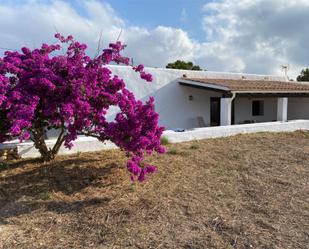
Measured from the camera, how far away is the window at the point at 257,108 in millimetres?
19308

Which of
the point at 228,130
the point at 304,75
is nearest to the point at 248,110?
the point at 228,130

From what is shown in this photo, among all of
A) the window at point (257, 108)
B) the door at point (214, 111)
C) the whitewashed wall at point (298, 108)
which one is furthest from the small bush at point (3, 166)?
the whitewashed wall at point (298, 108)

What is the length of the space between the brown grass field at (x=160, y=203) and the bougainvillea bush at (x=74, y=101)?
2.45 ft

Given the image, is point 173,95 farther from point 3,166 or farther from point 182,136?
point 3,166

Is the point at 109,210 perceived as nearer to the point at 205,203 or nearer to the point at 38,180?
the point at 205,203

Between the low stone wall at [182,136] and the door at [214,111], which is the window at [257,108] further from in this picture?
the low stone wall at [182,136]

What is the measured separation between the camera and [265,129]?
1275 cm

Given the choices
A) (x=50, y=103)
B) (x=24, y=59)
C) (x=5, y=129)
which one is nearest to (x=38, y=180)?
(x=5, y=129)

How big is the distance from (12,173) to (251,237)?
15.6 ft

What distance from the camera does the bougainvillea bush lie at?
5.40 metres

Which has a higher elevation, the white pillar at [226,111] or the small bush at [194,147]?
the white pillar at [226,111]

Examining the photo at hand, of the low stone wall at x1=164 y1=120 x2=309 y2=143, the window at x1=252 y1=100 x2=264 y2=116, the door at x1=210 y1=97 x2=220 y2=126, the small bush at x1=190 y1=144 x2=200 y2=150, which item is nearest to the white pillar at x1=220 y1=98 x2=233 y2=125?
the low stone wall at x1=164 y1=120 x2=309 y2=143

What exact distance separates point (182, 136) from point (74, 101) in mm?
5275

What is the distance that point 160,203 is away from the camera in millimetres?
5309
